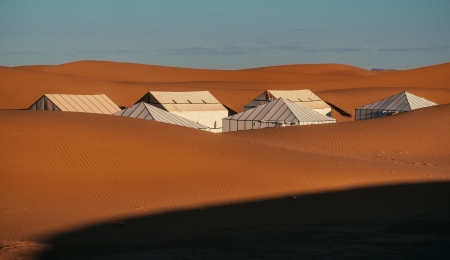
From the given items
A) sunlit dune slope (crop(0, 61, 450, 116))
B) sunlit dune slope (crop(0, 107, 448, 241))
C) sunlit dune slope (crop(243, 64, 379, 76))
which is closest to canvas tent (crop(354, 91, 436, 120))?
sunlit dune slope (crop(0, 61, 450, 116))

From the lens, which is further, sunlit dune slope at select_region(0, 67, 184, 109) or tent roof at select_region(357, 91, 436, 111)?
sunlit dune slope at select_region(0, 67, 184, 109)

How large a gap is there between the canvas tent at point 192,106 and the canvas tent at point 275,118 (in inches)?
120

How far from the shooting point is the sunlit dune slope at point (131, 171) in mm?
17141

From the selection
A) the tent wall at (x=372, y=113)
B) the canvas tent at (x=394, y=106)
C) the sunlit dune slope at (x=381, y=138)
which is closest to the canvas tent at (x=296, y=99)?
the tent wall at (x=372, y=113)

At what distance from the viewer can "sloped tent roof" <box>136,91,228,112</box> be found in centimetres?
4547

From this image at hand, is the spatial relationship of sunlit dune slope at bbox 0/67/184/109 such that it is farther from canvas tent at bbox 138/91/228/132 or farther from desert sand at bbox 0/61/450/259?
desert sand at bbox 0/61/450/259

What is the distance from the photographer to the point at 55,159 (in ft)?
68.1

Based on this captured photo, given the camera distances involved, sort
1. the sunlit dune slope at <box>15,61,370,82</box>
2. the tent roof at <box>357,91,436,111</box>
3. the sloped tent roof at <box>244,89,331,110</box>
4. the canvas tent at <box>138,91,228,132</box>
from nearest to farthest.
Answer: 1. the canvas tent at <box>138,91,228,132</box>
2. the tent roof at <box>357,91,436,111</box>
3. the sloped tent roof at <box>244,89,331,110</box>
4. the sunlit dune slope at <box>15,61,370,82</box>

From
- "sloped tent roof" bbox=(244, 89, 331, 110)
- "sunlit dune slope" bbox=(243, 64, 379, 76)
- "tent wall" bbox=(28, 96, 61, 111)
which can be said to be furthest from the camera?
"sunlit dune slope" bbox=(243, 64, 379, 76)

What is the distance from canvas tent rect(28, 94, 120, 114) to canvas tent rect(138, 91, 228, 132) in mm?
2916

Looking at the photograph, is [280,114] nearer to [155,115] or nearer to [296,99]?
[155,115]

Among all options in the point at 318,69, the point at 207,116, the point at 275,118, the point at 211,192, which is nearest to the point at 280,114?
the point at 275,118

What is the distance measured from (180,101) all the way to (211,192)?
27.4m

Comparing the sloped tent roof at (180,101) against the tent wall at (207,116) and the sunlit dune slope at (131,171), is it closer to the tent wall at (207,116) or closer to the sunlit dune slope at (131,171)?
the tent wall at (207,116)
